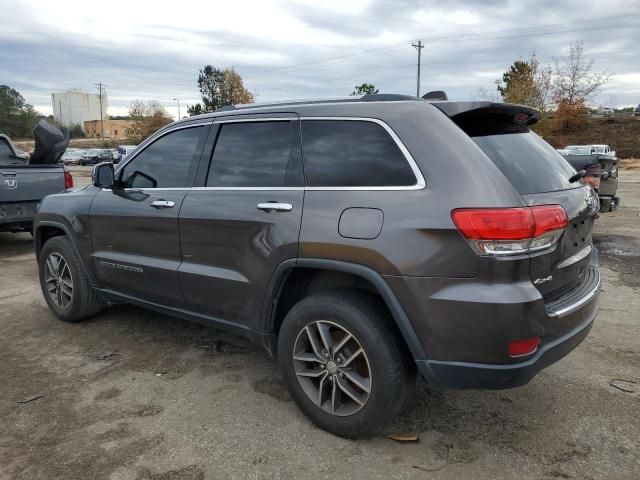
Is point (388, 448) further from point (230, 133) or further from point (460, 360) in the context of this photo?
point (230, 133)

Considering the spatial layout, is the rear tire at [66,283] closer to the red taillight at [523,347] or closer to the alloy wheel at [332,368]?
the alloy wheel at [332,368]

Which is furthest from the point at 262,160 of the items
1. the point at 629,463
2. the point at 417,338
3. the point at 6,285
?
the point at 6,285

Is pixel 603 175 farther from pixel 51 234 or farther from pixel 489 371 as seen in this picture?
pixel 51 234

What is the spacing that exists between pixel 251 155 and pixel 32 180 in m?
5.92

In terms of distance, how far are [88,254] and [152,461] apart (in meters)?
2.26

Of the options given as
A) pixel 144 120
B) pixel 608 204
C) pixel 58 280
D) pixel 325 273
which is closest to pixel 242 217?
pixel 325 273

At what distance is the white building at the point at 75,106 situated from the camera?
12081 cm

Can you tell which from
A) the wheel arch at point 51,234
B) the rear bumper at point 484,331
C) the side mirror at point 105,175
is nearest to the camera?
the rear bumper at point 484,331

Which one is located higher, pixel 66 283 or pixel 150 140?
pixel 150 140

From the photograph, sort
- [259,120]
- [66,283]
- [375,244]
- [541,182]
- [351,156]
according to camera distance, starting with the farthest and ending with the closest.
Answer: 1. [66,283]
2. [259,120]
3. [351,156]
4. [541,182]
5. [375,244]

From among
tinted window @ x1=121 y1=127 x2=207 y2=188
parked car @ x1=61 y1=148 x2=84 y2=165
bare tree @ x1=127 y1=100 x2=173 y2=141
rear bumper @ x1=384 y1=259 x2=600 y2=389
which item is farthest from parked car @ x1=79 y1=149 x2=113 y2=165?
rear bumper @ x1=384 y1=259 x2=600 y2=389

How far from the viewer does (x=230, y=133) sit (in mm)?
3557

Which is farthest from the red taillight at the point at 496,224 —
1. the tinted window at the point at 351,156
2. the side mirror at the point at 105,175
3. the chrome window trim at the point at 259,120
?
the side mirror at the point at 105,175

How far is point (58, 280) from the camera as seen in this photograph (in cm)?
480
